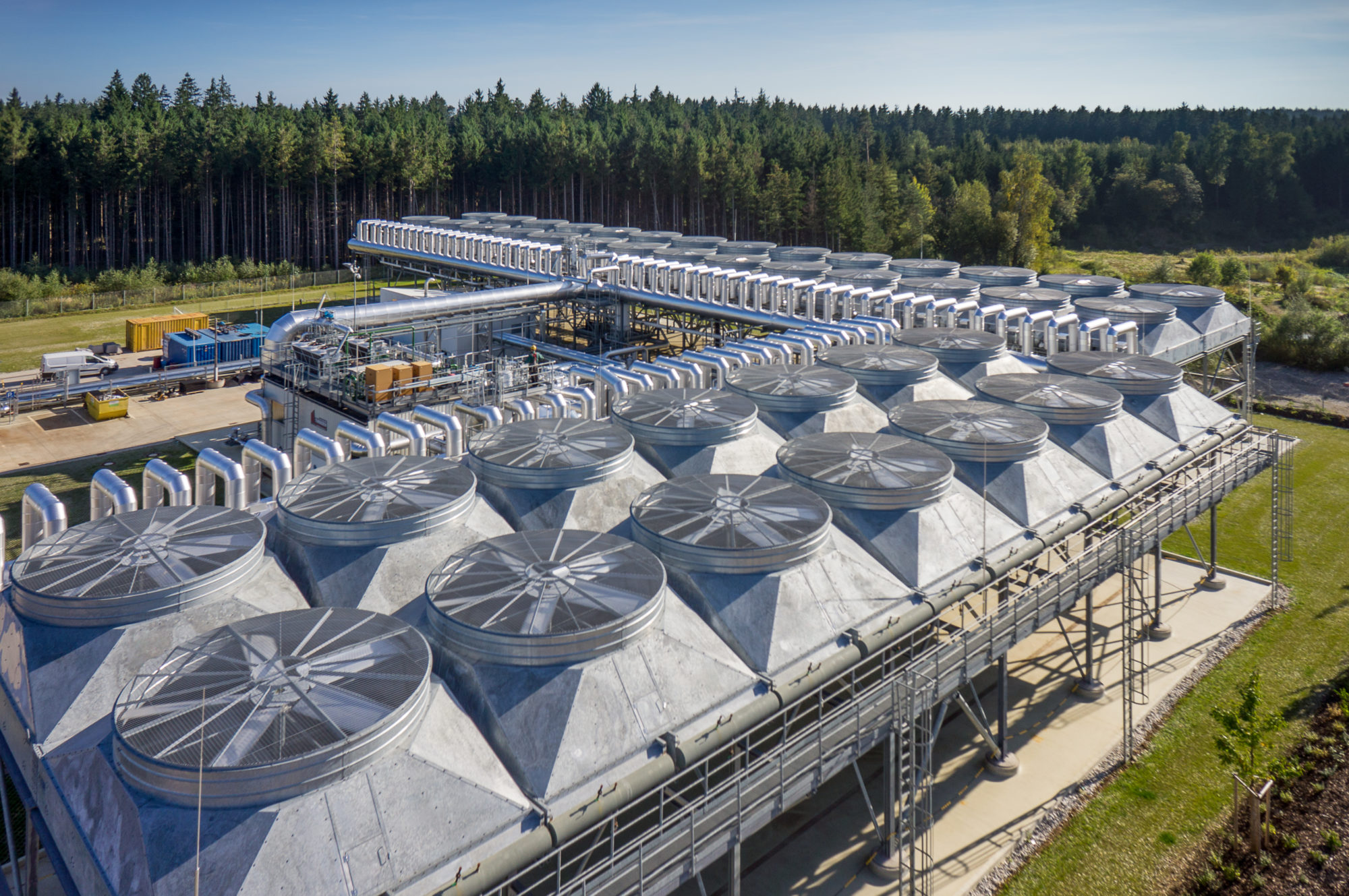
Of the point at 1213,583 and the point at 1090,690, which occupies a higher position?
the point at 1213,583

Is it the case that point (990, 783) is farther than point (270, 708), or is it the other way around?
point (990, 783)

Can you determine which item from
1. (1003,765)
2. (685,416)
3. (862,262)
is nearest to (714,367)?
(685,416)

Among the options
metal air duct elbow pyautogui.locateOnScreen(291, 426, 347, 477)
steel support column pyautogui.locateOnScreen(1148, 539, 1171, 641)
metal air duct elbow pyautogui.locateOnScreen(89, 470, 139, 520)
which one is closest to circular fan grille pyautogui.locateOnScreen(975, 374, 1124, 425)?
steel support column pyautogui.locateOnScreen(1148, 539, 1171, 641)

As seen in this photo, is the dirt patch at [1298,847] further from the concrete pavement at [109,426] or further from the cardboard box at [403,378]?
the concrete pavement at [109,426]

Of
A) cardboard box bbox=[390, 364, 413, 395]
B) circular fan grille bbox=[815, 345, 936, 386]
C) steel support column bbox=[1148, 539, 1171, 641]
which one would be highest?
circular fan grille bbox=[815, 345, 936, 386]

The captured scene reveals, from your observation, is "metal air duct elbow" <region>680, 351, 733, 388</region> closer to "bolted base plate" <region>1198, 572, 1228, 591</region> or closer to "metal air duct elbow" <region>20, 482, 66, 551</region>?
"metal air duct elbow" <region>20, 482, 66, 551</region>

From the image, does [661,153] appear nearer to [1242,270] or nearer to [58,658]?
[1242,270]

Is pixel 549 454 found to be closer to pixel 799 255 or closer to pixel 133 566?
pixel 133 566
